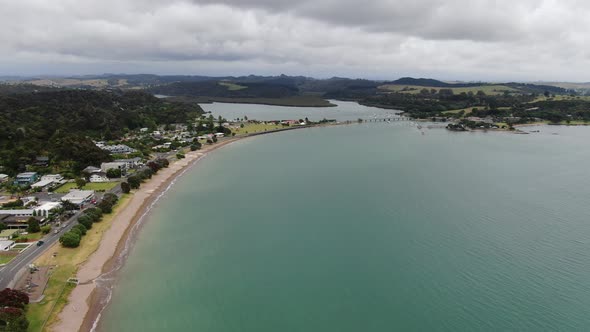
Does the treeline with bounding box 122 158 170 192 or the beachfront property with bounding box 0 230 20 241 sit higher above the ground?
the treeline with bounding box 122 158 170 192

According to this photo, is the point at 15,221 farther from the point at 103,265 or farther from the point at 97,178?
the point at 97,178

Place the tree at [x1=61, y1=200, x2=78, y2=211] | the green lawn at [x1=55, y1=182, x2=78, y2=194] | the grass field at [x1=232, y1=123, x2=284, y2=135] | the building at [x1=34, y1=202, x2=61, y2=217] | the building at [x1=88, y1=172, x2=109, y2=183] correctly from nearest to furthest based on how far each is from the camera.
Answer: the building at [x1=34, y1=202, x2=61, y2=217] < the tree at [x1=61, y1=200, x2=78, y2=211] < the green lawn at [x1=55, y1=182, x2=78, y2=194] < the building at [x1=88, y1=172, x2=109, y2=183] < the grass field at [x1=232, y1=123, x2=284, y2=135]

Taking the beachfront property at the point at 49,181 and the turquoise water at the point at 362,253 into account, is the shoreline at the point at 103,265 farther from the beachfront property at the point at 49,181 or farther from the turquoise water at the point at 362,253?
the beachfront property at the point at 49,181

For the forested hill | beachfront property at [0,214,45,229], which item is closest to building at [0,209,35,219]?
beachfront property at [0,214,45,229]

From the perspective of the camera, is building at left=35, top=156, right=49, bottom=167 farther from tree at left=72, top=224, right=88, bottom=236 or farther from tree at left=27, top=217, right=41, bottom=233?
tree at left=72, top=224, right=88, bottom=236

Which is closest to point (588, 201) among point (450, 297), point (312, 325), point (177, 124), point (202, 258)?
point (450, 297)

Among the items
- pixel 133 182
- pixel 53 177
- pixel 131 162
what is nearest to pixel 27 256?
pixel 133 182
